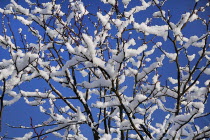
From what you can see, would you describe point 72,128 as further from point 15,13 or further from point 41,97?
point 15,13

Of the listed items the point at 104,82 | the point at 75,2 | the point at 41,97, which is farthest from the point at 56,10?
the point at 104,82

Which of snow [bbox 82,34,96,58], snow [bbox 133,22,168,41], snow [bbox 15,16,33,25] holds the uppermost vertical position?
snow [bbox 15,16,33,25]

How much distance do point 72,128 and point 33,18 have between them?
2.64 meters

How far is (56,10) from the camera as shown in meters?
3.90

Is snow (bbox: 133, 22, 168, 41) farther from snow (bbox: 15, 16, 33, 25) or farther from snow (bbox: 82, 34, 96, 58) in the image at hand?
snow (bbox: 15, 16, 33, 25)

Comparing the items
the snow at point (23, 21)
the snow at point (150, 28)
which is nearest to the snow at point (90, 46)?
the snow at point (150, 28)

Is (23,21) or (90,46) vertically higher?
(23,21)

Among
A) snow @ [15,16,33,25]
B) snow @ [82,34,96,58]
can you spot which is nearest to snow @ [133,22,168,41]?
snow @ [82,34,96,58]

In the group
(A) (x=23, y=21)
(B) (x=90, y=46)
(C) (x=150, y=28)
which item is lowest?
(B) (x=90, y=46)

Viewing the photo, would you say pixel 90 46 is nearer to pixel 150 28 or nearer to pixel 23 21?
Result: pixel 150 28

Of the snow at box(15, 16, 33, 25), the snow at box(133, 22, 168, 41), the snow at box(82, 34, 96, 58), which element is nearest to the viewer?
the snow at box(82, 34, 96, 58)

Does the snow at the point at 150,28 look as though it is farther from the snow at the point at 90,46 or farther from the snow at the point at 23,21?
the snow at the point at 23,21

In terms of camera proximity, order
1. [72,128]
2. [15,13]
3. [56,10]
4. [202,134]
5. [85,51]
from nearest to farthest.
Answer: [85,51], [202,134], [15,13], [56,10], [72,128]

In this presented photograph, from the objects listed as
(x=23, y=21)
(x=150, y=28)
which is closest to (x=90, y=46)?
(x=150, y=28)
